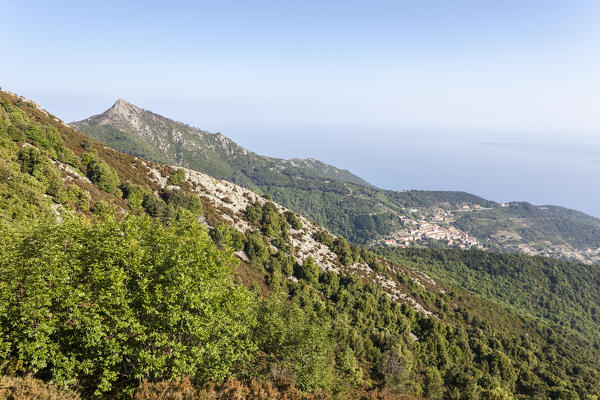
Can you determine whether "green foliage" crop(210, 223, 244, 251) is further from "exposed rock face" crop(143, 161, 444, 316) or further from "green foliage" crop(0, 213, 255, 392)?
"green foliage" crop(0, 213, 255, 392)

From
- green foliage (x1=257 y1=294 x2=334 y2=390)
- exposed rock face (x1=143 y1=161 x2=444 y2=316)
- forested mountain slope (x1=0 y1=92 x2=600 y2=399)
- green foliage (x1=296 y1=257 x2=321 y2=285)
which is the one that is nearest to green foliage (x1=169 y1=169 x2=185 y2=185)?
forested mountain slope (x1=0 y1=92 x2=600 y2=399)

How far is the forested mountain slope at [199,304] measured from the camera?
12109mm

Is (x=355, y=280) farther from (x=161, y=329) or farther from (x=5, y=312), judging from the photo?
(x=5, y=312)

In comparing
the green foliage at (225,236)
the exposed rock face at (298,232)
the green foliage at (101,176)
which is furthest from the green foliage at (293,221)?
the green foliage at (101,176)

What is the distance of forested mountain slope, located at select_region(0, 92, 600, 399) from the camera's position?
39.7 ft

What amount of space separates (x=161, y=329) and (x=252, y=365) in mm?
7610

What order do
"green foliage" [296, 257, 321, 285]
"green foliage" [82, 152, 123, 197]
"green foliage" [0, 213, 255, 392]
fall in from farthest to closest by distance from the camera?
"green foliage" [296, 257, 321, 285], "green foliage" [82, 152, 123, 197], "green foliage" [0, 213, 255, 392]

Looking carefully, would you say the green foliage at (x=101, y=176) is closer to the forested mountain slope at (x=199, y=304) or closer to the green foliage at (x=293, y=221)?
the forested mountain slope at (x=199, y=304)

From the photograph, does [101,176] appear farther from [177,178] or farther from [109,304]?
[109,304]

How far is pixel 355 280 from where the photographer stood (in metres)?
61.7

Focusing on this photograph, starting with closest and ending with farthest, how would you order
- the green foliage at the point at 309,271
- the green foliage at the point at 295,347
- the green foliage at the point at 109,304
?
the green foliage at the point at 109,304 → the green foliage at the point at 295,347 → the green foliage at the point at 309,271

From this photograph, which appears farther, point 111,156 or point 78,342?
point 111,156

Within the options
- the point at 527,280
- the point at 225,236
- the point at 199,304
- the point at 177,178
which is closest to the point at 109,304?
the point at 199,304

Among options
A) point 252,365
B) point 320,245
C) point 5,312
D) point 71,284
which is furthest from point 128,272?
point 320,245
